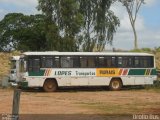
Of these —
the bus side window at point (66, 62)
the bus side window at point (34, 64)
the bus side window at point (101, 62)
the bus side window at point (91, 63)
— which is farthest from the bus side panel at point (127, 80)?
the bus side window at point (34, 64)

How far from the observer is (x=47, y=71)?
102 ft

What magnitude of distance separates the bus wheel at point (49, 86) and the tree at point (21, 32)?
25739 mm

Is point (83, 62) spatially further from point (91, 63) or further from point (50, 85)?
point (50, 85)

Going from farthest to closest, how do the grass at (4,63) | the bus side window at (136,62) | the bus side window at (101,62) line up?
the grass at (4,63) → the bus side window at (136,62) → the bus side window at (101,62)

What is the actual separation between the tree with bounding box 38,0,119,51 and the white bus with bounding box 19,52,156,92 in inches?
512

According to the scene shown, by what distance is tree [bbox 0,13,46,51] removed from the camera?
190 ft

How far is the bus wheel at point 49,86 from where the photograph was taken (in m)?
31.3

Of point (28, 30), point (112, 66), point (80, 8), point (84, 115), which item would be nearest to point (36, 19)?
point (28, 30)

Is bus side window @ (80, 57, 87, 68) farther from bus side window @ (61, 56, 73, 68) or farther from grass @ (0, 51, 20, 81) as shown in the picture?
grass @ (0, 51, 20, 81)

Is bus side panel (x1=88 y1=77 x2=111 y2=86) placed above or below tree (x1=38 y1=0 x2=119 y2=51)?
below

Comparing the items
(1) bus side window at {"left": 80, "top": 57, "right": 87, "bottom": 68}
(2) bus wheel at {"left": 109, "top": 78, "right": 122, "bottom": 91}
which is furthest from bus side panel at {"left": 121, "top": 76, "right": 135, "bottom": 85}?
(1) bus side window at {"left": 80, "top": 57, "right": 87, "bottom": 68}

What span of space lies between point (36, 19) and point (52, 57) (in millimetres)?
30157

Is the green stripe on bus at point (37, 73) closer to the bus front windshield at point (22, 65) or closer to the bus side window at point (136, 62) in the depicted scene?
the bus front windshield at point (22, 65)

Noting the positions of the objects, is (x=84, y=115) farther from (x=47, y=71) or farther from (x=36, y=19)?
(x=36, y=19)
